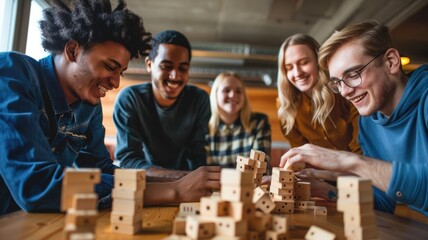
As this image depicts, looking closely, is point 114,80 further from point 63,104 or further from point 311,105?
point 311,105

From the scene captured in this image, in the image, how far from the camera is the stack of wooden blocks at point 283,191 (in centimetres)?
147

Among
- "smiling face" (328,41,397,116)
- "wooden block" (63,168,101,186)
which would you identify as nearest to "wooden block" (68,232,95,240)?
"wooden block" (63,168,101,186)

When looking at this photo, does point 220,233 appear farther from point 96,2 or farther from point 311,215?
point 96,2

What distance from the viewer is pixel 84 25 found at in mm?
1753

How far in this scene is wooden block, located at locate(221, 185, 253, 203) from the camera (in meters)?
1.00

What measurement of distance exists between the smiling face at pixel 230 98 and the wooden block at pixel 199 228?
2671 millimetres

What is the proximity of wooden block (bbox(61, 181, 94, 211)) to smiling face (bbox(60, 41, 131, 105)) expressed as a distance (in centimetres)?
93

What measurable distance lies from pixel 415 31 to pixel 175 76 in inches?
142

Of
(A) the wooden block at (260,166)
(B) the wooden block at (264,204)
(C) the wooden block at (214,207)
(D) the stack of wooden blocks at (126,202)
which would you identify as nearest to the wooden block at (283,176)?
(A) the wooden block at (260,166)

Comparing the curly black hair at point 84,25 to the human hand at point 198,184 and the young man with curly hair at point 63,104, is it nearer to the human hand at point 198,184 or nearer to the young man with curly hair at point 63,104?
the young man with curly hair at point 63,104

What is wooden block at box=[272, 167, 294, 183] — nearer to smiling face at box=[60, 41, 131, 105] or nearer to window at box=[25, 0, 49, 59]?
smiling face at box=[60, 41, 131, 105]

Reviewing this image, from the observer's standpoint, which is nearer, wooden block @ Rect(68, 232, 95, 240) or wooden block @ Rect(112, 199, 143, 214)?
wooden block @ Rect(68, 232, 95, 240)

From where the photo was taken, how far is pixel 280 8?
440cm

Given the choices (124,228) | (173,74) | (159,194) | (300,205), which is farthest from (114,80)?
(300,205)
